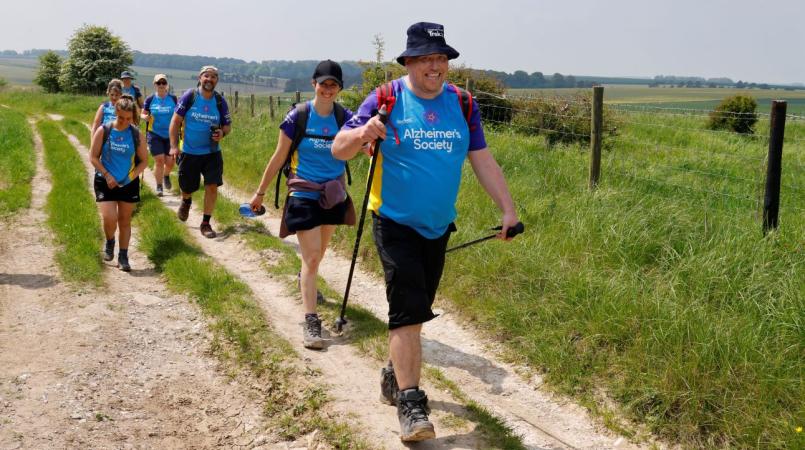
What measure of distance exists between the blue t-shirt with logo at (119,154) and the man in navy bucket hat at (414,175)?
4.63 metres

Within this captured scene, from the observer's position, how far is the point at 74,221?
9.23 m

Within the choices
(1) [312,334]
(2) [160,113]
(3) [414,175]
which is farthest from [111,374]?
(2) [160,113]

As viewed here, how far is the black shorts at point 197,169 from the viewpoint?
945cm

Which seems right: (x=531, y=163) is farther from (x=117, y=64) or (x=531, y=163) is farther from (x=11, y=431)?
(x=117, y=64)

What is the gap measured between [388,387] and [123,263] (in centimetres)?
443

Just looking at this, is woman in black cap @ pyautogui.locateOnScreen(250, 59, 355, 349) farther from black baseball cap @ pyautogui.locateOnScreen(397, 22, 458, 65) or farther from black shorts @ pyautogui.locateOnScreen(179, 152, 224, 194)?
black shorts @ pyautogui.locateOnScreen(179, 152, 224, 194)

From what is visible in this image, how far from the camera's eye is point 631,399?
4.71 m

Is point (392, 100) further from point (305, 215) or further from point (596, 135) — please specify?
point (596, 135)

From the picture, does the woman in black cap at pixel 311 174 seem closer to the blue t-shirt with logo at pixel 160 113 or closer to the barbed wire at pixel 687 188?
the barbed wire at pixel 687 188

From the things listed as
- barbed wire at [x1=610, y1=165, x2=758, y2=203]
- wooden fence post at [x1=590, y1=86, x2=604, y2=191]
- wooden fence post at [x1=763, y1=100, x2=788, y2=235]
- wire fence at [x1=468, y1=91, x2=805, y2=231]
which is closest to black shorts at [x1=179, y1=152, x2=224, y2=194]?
wire fence at [x1=468, y1=91, x2=805, y2=231]

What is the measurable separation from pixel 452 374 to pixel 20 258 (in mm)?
5314

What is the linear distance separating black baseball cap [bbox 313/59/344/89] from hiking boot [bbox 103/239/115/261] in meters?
3.75

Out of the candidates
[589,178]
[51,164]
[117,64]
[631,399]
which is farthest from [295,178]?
[117,64]

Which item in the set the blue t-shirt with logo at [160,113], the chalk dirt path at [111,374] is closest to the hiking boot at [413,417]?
the chalk dirt path at [111,374]
